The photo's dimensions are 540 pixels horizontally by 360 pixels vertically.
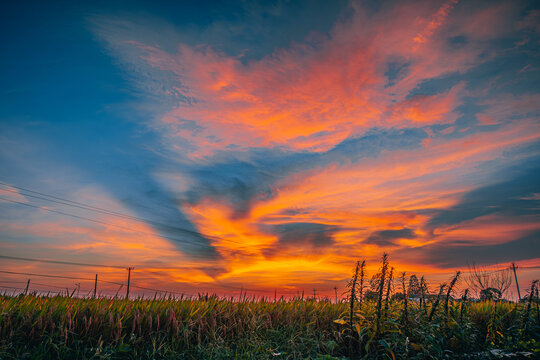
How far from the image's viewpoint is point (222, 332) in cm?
698

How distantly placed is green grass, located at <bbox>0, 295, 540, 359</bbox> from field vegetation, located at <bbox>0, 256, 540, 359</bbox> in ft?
0.06

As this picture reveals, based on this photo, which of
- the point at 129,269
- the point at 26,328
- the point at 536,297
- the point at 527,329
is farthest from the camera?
the point at 129,269

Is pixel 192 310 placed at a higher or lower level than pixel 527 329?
higher

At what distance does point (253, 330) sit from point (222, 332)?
2.28 feet

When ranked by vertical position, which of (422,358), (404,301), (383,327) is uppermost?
(404,301)

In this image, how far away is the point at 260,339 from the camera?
6961 millimetres

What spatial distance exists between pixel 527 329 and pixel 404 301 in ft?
11.3

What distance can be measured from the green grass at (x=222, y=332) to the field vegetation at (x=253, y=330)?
19 mm

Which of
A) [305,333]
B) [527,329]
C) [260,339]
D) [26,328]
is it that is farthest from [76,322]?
[527,329]

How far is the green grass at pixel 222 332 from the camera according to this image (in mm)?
5844

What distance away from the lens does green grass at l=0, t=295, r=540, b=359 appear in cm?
584

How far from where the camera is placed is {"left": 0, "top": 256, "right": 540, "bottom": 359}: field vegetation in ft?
19.3

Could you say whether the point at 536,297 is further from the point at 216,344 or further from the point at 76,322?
the point at 76,322

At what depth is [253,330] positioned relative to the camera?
7211 mm
